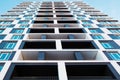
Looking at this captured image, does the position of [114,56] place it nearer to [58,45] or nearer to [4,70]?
[58,45]

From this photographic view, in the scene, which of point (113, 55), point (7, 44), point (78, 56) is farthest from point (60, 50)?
point (7, 44)

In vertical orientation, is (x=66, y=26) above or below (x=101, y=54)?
above

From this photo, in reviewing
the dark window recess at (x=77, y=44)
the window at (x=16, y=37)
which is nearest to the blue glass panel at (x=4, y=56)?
the window at (x=16, y=37)

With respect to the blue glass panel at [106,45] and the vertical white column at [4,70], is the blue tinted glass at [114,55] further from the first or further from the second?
the vertical white column at [4,70]

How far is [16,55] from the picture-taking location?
14.6 m

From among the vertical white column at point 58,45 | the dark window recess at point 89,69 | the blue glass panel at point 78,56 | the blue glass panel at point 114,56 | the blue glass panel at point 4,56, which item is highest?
the vertical white column at point 58,45

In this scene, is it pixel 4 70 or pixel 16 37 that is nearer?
pixel 4 70

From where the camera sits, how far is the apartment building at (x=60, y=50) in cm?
1318

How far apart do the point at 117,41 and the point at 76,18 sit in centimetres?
1021

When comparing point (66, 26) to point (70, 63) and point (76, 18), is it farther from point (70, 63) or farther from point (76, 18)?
point (70, 63)

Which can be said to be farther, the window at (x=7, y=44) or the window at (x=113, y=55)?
the window at (x=7, y=44)

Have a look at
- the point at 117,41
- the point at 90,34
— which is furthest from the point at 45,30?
the point at 117,41

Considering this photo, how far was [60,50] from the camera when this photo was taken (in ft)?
52.0

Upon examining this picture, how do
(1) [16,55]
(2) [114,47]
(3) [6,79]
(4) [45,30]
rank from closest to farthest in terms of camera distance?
(3) [6,79] < (1) [16,55] < (2) [114,47] < (4) [45,30]
